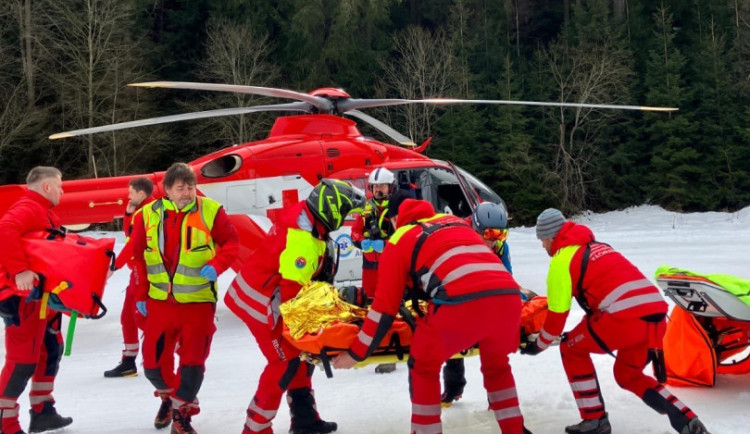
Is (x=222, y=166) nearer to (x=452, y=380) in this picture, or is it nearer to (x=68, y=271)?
(x=68, y=271)

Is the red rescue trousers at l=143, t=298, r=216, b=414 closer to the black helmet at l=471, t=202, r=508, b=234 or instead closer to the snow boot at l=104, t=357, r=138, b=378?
the snow boot at l=104, t=357, r=138, b=378

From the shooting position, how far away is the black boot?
514 cm

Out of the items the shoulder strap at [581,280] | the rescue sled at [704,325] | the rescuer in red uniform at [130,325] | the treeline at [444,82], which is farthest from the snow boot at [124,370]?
the treeline at [444,82]

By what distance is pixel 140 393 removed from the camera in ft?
19.9

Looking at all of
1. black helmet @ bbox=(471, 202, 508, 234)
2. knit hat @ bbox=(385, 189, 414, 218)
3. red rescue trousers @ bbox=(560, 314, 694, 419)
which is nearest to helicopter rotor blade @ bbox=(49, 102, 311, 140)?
knit hat @ bbox=(385, 189, 414, 218)

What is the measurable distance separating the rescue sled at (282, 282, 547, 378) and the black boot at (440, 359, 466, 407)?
1.01m

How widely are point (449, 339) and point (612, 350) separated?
1.31 metres

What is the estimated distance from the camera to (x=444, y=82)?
90.2 feet

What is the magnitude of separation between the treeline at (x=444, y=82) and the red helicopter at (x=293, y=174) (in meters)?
16.9

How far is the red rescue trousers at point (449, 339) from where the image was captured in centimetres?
366

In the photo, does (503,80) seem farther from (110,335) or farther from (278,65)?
(110,335)

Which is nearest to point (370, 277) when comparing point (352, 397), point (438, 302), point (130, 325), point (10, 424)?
point (352, 397)

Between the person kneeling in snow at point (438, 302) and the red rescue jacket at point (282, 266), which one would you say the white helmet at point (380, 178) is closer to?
the red rescue jacket at point (282, 266)

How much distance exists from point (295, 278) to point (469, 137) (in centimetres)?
2394
